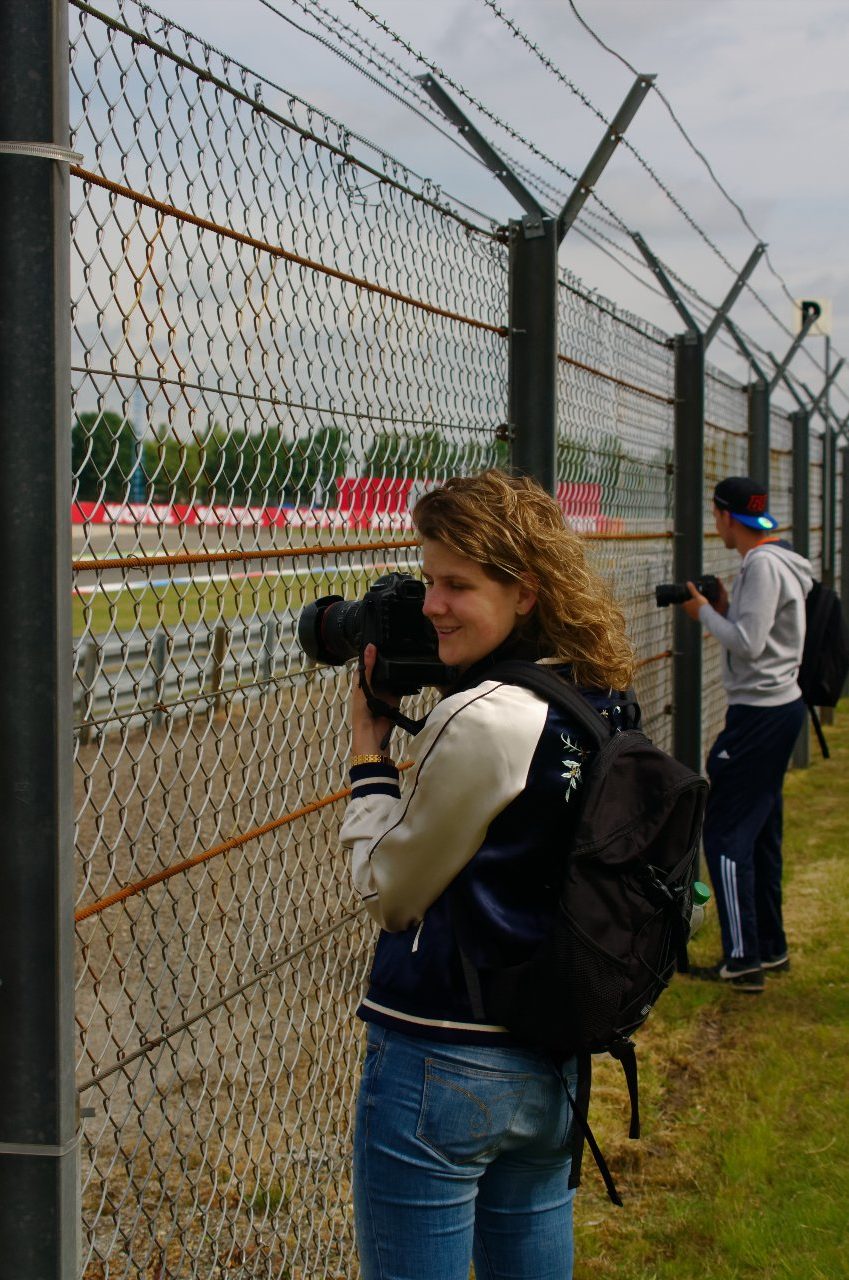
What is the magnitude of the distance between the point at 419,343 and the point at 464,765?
1.70m

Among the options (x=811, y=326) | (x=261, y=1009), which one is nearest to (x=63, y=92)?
(x=261, y=1009)

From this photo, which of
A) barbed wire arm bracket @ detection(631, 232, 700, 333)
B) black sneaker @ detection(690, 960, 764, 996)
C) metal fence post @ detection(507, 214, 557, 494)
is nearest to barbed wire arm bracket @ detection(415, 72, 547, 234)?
metal fence post @ detection(507, 214, 557, 494)

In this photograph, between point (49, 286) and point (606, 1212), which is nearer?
point (49, 286)

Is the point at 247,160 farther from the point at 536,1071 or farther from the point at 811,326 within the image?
the point at 811,326

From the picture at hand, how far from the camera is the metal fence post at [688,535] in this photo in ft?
21.1

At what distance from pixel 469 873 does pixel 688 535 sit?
464cm

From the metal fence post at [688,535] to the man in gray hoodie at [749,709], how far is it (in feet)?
2.68

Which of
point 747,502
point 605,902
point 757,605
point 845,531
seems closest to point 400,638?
point 605,902

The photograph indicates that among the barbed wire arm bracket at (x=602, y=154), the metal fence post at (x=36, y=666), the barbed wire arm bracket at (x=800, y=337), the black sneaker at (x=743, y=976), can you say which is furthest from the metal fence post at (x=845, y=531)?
the metal fence post at (x=36, y=666)

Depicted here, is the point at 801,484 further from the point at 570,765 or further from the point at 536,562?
the point at 570,765

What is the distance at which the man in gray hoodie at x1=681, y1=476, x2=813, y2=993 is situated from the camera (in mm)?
5395

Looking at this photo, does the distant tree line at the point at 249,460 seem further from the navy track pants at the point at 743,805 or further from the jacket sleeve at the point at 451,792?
the navy track pants at the point at 743,805

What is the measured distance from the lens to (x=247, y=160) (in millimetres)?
2535

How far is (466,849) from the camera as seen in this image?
1980 mm
